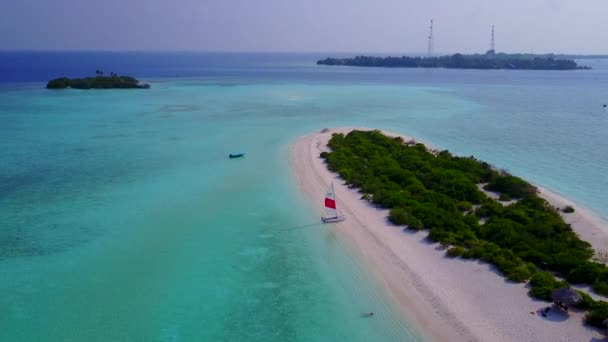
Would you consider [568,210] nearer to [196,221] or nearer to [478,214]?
[478,214]

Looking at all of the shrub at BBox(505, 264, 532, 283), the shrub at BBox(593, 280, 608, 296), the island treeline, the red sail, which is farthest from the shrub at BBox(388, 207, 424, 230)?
the shrub at BBox(593, 280, 608, 296)

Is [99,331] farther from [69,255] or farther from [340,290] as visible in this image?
[340,290]

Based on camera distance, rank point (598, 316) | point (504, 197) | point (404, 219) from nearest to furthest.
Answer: point (598, 316) < point (404, 219) < point (504, 197)

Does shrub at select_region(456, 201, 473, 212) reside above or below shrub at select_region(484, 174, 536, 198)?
below

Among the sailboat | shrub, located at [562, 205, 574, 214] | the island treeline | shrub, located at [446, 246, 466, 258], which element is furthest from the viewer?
shrub, located at [562, 205, 574, 214]

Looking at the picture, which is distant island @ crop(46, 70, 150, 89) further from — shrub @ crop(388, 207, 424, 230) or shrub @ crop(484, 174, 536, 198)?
shrub @ crop(388, 207, 424, 230)

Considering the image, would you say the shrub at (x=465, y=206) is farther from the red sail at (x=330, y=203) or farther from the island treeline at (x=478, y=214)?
the red sail at (x=330, y=203)

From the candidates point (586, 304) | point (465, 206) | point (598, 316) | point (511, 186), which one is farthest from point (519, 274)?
point (511, 186)

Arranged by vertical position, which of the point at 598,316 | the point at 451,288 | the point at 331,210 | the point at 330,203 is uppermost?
the point at 330,203
